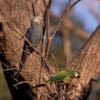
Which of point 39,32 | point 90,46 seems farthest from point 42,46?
point 90,46

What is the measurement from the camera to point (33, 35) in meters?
4.14

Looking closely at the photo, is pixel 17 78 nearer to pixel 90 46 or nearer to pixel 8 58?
pixel 8 58

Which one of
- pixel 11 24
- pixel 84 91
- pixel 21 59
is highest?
pixel 11 24

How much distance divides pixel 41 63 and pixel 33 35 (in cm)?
24

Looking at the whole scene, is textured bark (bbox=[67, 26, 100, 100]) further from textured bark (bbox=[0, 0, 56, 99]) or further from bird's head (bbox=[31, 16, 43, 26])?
bird's head (bbox=[31, 16, 43, 26])

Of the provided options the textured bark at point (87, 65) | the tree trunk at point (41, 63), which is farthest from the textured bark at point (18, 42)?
the textured bark at point (87, 65)

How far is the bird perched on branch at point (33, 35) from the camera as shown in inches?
163

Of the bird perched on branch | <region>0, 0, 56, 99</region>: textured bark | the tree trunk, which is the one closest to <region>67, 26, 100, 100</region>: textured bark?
the tree trunk

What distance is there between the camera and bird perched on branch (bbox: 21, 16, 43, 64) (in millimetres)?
4145

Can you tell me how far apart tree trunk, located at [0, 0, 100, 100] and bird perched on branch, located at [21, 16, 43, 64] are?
2.1 inches

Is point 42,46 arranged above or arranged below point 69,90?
above

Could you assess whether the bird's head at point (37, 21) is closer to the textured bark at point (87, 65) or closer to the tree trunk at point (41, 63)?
the tree trunk at point (41, 63)

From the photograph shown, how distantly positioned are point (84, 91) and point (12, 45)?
694mm

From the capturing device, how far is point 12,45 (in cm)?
426
